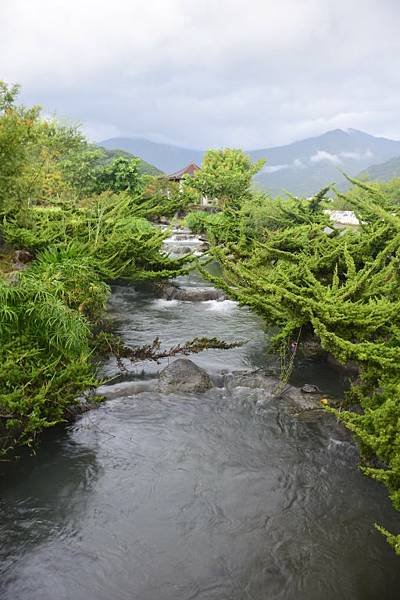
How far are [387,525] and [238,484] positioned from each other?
1.88 metres

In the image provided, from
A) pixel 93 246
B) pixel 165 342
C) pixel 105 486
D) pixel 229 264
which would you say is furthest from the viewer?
pixel 93 246

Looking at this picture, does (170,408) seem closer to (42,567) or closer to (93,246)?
(42,567)

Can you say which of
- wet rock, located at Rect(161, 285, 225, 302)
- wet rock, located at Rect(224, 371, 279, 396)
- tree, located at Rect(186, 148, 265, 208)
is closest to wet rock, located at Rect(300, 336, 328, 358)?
wet rock, located at Rect(224, 371, 279, 396)

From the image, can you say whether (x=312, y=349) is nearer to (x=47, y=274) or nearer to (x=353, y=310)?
(x=353, y=310)

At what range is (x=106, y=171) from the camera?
4075cm

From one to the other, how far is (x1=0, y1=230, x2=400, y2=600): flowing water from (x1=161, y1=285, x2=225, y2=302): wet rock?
24.7 ft

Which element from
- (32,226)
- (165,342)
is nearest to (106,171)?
(32,226)

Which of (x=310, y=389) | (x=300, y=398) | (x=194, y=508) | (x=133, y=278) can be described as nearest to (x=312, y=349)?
(x=310, y=389)

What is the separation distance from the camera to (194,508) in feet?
20.0

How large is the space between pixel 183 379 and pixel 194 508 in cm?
330

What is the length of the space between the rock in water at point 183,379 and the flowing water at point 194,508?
20 centimetres

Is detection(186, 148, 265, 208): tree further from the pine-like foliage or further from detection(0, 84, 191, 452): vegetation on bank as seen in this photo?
the pine-like foliage

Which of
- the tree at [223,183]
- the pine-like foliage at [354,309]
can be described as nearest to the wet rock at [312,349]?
the pine-like foliage at [354,309]

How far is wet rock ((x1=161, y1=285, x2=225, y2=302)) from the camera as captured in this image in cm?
1653
